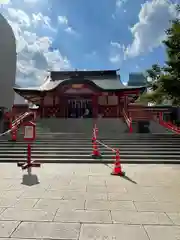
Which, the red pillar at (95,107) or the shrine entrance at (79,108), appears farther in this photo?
the shrine entrance at (79,108)

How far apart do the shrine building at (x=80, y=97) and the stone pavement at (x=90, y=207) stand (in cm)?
1552

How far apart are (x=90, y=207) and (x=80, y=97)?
19.9m

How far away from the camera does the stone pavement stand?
10.5ft

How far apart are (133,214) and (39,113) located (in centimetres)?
2101

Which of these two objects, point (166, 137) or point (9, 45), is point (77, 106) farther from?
point (9, 45)

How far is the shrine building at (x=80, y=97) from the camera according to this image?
Answer: 21688 millimetres

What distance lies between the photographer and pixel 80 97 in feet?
77.3

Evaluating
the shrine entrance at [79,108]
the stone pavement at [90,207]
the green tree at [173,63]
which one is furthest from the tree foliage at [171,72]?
the stone pavement at [90,207]

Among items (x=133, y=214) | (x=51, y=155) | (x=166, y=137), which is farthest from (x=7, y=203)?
(x=166, y=137)

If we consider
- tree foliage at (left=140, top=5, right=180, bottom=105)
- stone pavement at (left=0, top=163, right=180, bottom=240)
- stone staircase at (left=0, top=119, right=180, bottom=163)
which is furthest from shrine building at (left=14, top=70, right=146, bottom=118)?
stone pavement at (left=0, top=163, right=180, bottom=240)

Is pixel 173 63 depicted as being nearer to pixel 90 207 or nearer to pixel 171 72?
pixel 171 72

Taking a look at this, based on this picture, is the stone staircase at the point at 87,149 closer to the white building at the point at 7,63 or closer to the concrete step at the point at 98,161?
the concrete step at the point at 98,161

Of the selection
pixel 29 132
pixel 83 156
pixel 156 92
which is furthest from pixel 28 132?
pixel 156 92

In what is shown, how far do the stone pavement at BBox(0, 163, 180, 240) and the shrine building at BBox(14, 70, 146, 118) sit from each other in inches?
611
